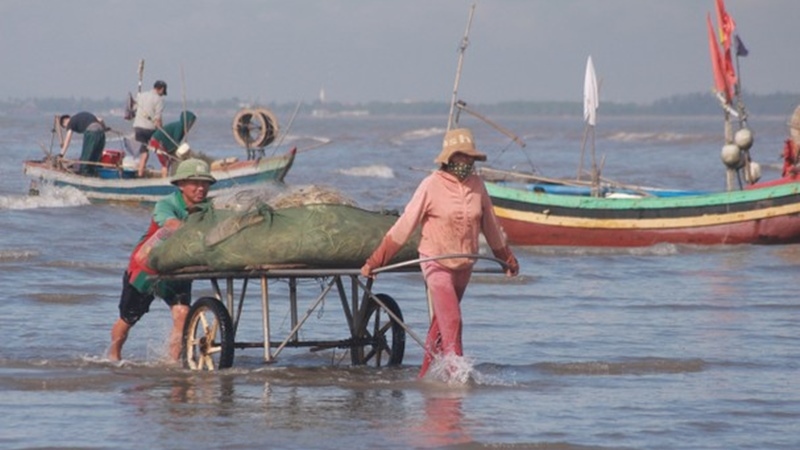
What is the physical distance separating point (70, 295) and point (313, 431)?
271 inches

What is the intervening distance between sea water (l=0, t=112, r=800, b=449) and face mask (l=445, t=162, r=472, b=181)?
1.14 m

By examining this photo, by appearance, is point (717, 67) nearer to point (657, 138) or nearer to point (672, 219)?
point (672, 219)

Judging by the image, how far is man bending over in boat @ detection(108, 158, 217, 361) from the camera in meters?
9.45

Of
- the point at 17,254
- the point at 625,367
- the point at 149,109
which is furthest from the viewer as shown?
the point at 149,109

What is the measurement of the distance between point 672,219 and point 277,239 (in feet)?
38.6

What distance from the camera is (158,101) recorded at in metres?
24.5

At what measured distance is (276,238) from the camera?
9070 millimetres

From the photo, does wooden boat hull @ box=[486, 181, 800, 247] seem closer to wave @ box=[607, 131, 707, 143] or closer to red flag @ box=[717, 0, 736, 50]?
red flag @ box=[717, 0, 736, 50]

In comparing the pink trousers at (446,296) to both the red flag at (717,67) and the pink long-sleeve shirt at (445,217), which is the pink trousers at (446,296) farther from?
the red flag at (717,67)

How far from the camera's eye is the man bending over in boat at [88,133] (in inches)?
969

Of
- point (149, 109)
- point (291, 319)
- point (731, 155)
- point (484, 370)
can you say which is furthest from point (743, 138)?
point (291, 319)

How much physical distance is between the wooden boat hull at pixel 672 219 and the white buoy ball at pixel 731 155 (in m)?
0.39

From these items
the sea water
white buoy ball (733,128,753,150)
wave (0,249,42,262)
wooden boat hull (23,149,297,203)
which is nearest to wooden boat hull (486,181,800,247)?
the sea water

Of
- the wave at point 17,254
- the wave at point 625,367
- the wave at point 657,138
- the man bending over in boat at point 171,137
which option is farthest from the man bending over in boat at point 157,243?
the wave at point 657,138
